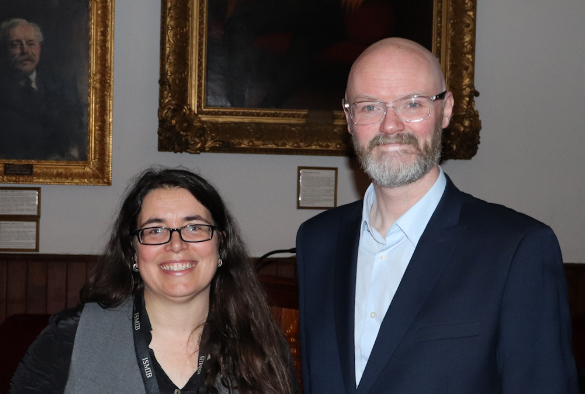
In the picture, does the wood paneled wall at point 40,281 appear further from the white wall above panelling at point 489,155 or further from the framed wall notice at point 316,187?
the framed wall notice at point 316,187

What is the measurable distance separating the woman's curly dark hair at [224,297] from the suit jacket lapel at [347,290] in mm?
Answer: 329

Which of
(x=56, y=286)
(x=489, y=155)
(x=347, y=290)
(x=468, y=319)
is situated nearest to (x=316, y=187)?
(x=489, y=155)

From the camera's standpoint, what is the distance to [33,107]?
4383mm

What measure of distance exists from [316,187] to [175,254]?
2.70m

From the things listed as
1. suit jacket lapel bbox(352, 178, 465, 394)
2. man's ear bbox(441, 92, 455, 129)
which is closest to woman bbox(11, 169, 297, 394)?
suit jacket lapel bbox(352, 178, 465, 394)

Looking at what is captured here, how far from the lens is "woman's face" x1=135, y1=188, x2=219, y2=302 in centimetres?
201

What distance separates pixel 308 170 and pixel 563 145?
1.88 metres

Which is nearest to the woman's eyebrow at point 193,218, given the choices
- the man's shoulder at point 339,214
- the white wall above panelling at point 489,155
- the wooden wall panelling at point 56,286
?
the man's shoulder at point 339,214

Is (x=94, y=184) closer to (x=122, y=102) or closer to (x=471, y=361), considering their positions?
(x=122, y=102)

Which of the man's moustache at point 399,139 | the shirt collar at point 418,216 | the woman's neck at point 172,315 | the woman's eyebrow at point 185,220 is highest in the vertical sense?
the man's moustache at point 399,139

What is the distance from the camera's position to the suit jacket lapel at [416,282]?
174 centimetres

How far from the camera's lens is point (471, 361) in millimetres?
1654

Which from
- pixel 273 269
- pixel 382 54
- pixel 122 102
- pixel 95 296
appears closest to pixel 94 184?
pixel 122 102

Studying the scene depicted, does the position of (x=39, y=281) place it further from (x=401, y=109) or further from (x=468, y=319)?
(x=468, y=319)
